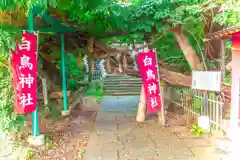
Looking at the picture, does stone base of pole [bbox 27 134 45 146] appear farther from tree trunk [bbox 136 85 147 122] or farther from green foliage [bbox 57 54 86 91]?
green foliage [bbox 57 54 86 91]

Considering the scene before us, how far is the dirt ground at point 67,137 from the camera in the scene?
17.7ft

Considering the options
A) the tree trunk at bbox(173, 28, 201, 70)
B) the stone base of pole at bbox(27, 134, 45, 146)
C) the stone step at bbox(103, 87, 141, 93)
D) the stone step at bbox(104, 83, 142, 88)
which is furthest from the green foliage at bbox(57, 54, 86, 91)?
the tree trunk at bbox(173, 28, 201, 70)

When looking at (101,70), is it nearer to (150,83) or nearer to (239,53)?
(150,83)

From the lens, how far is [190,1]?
244 inches

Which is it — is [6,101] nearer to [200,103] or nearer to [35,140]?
[35,140]

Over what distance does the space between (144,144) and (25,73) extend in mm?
3301

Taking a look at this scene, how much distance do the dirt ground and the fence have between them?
3.35 m

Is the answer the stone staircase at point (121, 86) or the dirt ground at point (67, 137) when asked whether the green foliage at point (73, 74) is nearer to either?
the stone staircase at point (121, 86)

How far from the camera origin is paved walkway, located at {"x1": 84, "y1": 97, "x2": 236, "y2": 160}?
16.3 feet

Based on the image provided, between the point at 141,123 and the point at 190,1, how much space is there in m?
4.07

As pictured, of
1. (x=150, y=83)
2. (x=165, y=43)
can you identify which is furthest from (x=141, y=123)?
(x=165, y=43)

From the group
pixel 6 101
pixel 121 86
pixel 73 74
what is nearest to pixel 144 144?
pixel 6 101

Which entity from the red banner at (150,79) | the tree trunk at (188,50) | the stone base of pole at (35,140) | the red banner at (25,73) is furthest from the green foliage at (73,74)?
the red banner at (25,73)

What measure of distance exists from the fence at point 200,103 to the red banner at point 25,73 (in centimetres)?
458
